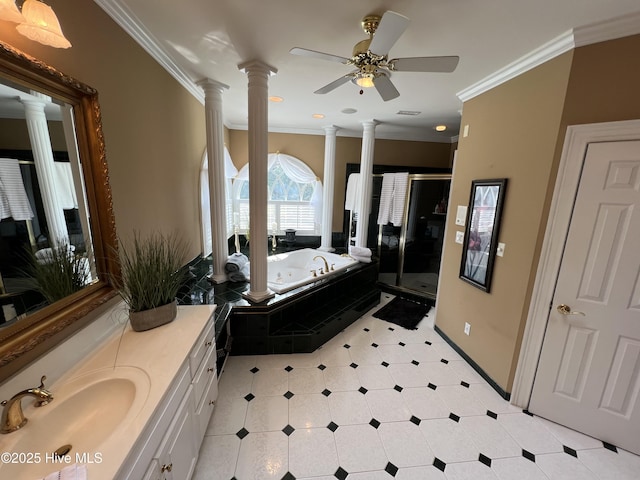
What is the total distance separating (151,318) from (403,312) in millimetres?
3051

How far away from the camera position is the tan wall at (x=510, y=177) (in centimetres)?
179

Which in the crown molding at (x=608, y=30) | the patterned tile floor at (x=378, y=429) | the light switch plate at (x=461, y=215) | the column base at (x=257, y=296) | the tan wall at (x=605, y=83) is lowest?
the patterned tile floor at (x=378, y=429)

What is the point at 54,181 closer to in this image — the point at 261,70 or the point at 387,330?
the point at 261,70

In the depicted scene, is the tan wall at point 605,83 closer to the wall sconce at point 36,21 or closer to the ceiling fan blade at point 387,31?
the ceiling fan blade at point 387,31

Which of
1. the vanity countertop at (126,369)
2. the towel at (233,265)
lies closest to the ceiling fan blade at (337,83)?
the vanity countertop at (126,369)

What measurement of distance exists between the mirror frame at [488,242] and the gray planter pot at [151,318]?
2537 mm

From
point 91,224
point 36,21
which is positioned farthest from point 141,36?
point 91,224

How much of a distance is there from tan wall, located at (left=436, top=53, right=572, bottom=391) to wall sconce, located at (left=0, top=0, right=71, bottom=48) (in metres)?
2.70

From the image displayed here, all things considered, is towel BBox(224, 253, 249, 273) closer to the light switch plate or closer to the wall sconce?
the wall sconce

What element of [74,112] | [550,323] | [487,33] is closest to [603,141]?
[487,33]

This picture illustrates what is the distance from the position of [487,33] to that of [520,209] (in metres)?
1.25

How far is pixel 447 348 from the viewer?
280cm

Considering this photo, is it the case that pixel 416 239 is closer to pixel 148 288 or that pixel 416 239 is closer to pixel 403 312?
pixel 403 312

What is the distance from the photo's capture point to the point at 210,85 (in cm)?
252
